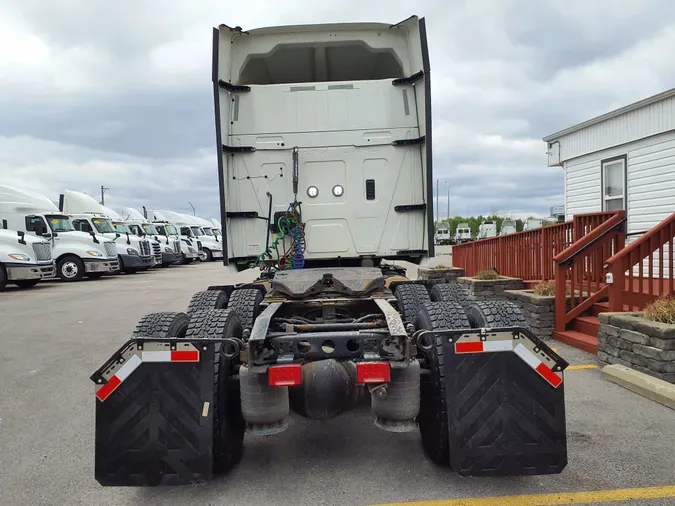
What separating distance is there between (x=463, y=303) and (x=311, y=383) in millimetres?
1579

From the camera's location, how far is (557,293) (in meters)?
7.18

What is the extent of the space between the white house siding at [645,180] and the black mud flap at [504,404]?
7089 millimetres

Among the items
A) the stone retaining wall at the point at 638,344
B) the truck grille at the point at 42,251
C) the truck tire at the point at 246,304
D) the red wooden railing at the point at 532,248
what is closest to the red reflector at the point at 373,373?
the truck tire at the point at 246,304

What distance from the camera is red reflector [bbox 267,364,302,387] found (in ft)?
9.98

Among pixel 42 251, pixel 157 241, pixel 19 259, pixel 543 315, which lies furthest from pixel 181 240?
pixel 543 315

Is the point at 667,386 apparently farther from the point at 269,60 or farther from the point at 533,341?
the point at 269,60

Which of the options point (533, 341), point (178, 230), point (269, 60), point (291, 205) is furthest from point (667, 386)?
point (178, 230)

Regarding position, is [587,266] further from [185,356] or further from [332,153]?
[185,356]

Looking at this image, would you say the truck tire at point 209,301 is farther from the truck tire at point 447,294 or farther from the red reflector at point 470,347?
the red reflector at point 470,347

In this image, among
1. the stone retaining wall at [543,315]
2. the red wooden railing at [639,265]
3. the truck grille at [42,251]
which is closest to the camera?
the red wooden railing at [639,265]

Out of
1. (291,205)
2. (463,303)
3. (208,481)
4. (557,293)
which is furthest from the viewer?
(557,293)

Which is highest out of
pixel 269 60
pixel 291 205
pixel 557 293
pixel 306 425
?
pixel 269 60

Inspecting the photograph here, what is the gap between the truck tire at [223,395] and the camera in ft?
10.6

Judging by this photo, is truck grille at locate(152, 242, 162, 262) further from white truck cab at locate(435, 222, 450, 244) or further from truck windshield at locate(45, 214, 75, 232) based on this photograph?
white truck cab at locate(435, 222, 450, 244)
